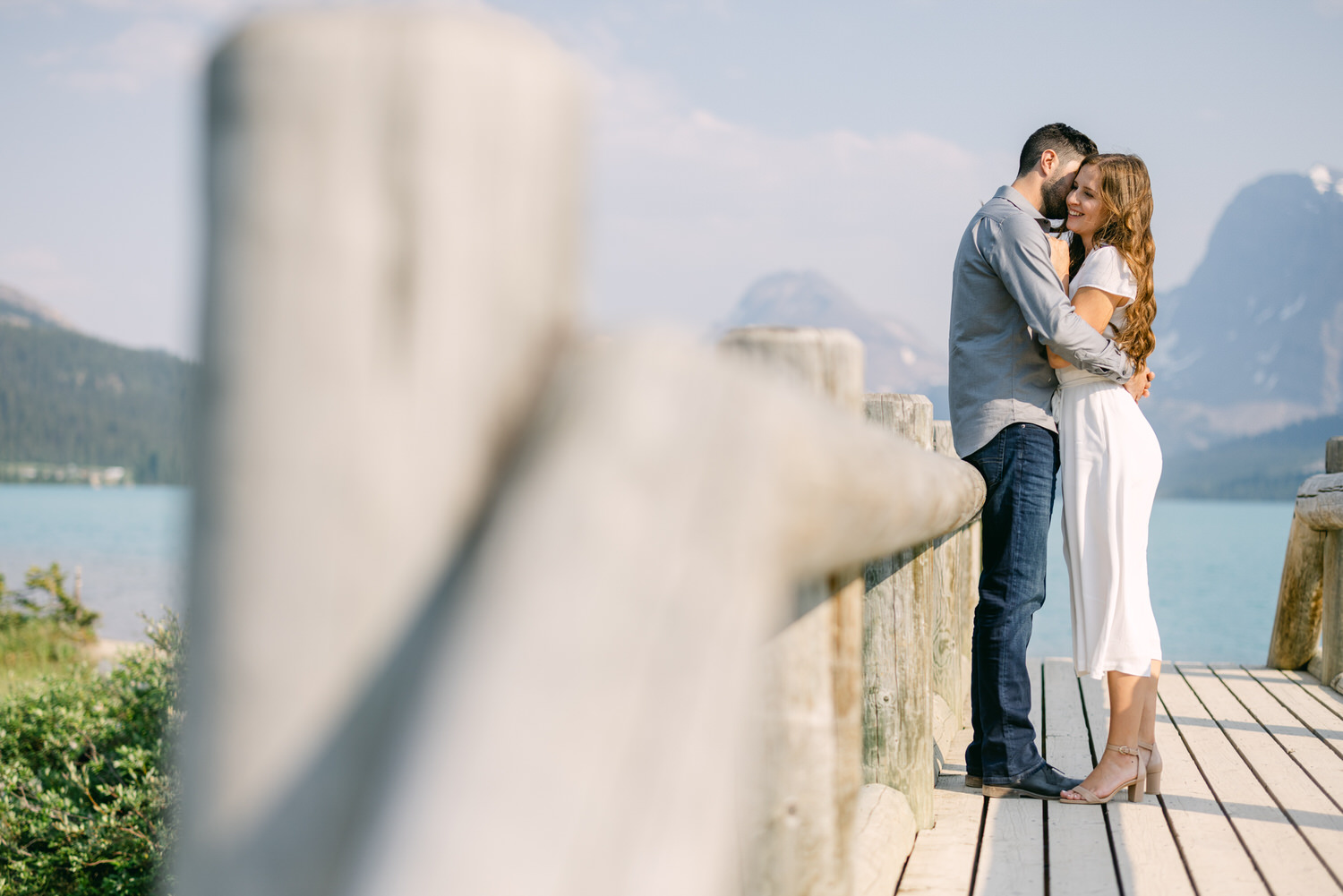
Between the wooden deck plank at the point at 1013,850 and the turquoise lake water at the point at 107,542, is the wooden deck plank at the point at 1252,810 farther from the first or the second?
the turquoise lake water at the point at 107,542

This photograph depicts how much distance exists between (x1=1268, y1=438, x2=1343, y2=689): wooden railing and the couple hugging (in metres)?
2.64

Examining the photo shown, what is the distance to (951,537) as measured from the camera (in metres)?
3.26

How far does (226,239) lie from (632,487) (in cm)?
22

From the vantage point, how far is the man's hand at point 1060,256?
315 centimetres

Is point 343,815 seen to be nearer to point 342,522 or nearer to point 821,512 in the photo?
point 342,522

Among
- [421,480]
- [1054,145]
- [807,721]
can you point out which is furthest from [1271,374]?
[421,480]

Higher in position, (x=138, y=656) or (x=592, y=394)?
(x=592, y=394)

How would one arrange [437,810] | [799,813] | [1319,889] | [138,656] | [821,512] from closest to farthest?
1. [437,810]
2. [821,512]
3. [799,813]
4. [1319,889]
5. [138,656]

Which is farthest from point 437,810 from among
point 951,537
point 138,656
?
point 138,656

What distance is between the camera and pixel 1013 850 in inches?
99.4

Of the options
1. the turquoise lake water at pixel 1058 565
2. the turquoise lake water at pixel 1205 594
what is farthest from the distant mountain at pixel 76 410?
the turquoise lake water at pixel 1205 594

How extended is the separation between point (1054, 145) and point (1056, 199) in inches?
6.9

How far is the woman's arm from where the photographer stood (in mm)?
2967

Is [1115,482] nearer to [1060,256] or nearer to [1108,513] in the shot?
[1108,513]
